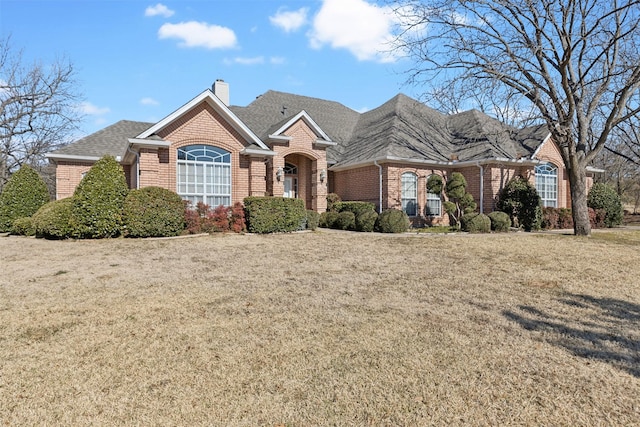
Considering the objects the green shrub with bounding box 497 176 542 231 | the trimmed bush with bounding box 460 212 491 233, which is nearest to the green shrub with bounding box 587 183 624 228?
the green shrub with bounding box 497 176 542 231

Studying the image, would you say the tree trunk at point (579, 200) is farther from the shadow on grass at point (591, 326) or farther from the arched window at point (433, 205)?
the shadow on grass at point (591, 326)

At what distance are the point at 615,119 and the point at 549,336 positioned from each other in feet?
45.3

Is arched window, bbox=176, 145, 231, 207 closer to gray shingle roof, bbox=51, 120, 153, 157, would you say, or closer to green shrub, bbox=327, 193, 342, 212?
gray shingle roof, bbox=51, 120, 153, 157

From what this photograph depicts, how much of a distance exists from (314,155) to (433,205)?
265 inches

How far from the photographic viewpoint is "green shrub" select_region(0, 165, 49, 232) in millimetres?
16297

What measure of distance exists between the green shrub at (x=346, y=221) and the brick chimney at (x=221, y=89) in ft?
34.2

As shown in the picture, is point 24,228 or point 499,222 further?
point 499,222

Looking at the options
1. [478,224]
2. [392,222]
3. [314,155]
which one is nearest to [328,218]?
[314,155]

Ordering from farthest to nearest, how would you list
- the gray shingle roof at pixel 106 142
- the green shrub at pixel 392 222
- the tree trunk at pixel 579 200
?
the gray shingle roof at pixel 106 142
the green shrub at pixel 392 222
the tree trunk at pixel 579 200

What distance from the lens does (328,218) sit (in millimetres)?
18172

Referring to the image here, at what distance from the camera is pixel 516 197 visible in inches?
691

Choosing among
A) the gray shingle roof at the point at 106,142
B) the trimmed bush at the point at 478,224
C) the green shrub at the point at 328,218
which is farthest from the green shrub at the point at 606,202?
the gray shingle roof at the point at 106,142

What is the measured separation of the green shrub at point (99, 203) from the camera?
38.9ft

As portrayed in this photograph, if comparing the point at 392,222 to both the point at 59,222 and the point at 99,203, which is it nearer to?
the point at 99,203
